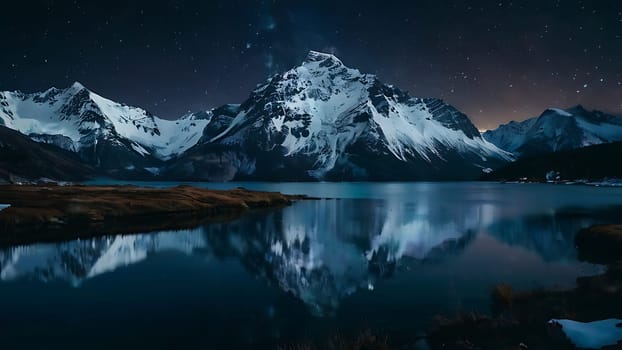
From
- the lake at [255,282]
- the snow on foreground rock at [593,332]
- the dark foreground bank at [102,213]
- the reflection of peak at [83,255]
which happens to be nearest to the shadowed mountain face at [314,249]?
the reflection of peak at [83,255]

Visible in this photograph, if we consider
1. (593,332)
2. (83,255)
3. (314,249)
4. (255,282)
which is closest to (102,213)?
(83,255)

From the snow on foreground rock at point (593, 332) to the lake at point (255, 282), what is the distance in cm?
666

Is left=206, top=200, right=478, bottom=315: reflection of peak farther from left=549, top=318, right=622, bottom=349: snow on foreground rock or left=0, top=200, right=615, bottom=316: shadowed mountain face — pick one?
left=549, top=318, right=622, bottom=349: snow on foreground rock

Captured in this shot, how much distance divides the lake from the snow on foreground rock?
21.9ft

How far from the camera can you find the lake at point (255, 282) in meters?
22.3

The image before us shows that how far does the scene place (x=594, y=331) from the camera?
17609 mm

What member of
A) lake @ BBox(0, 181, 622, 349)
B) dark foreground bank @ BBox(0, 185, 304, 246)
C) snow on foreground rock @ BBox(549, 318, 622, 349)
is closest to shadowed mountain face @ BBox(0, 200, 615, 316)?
lake @ BBox(0, 181, 622, 349)

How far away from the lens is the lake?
22312 millimetres

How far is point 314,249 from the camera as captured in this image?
51156 mm

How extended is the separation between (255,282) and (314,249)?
17861 millimetres

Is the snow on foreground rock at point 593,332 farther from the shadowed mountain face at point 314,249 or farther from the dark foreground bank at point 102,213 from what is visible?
the dark foreground bank at point 102,213

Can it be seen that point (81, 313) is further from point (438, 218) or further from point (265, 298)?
point (438, 218)

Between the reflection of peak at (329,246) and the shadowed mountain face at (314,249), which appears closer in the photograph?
the reflection of peak at (329,246)

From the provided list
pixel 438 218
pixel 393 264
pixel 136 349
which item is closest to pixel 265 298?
pixel 136 349
